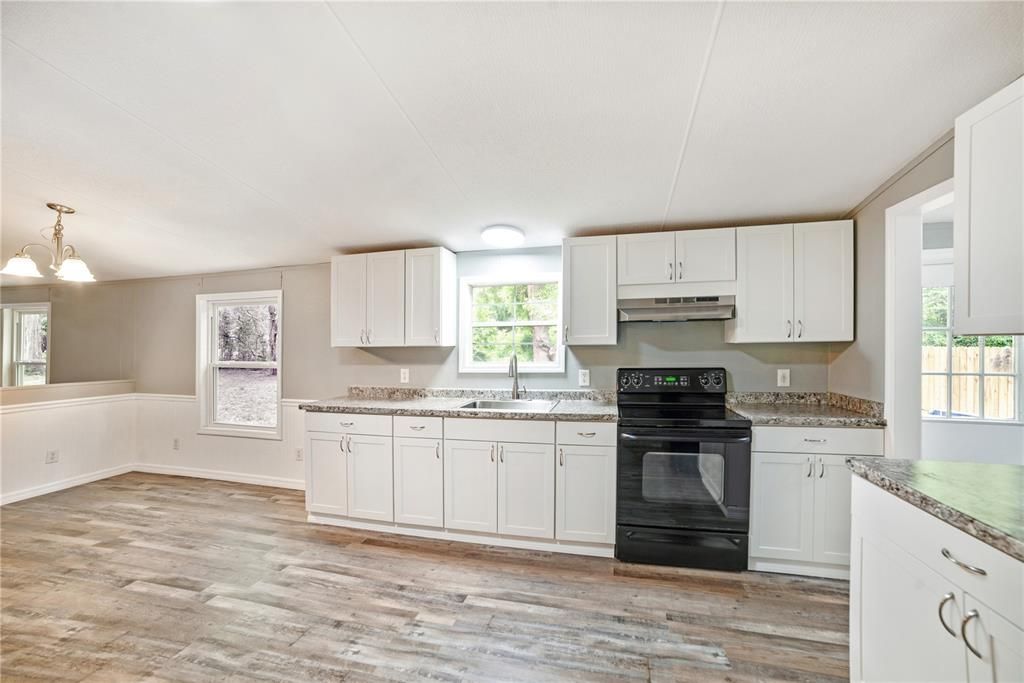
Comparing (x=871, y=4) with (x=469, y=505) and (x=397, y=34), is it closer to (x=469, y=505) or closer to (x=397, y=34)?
(x=397, y=34)

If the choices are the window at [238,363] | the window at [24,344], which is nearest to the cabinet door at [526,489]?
the window at [238,363]

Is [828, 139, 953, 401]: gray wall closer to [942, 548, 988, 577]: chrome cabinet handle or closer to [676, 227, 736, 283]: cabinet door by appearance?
[676, 227, 736, 283]: cabinet door

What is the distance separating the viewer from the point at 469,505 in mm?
2705

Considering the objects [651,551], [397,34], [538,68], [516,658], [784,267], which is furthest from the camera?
[784,267]

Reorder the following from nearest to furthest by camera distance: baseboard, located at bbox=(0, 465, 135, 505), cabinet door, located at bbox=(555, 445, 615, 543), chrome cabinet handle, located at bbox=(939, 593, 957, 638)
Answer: chrome cabinet handle, located at bbox=(939, 593, 957, 638) < cabinet door, located at bbox=(555, 445, 615, 543) < baseboard, located at bbox=(0, 465, 135, 505)

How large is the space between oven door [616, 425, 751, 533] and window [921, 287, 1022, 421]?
227cm

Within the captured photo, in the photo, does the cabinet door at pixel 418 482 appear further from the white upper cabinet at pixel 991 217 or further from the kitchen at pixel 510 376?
the white upper cabinet at pixel 991 217

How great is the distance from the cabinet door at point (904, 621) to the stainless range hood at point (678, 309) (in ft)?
5.60

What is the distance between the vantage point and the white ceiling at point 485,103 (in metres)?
1.24

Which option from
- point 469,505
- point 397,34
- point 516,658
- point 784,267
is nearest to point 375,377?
point 469,505

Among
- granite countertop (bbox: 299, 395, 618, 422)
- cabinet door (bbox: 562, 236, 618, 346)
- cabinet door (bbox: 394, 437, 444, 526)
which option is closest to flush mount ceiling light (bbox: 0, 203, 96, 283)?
granite countertop (bbox: 299, 395, 618, 422)

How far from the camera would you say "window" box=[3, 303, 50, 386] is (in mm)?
4871

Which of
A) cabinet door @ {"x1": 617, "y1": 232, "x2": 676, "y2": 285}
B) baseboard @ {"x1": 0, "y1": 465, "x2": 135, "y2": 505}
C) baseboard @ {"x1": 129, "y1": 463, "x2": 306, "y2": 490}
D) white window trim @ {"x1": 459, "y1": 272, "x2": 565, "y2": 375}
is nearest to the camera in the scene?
cabinet door @ {"x1": 617, "y1": 232, "x2": 676, "y2": 285}

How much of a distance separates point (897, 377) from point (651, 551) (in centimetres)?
170
